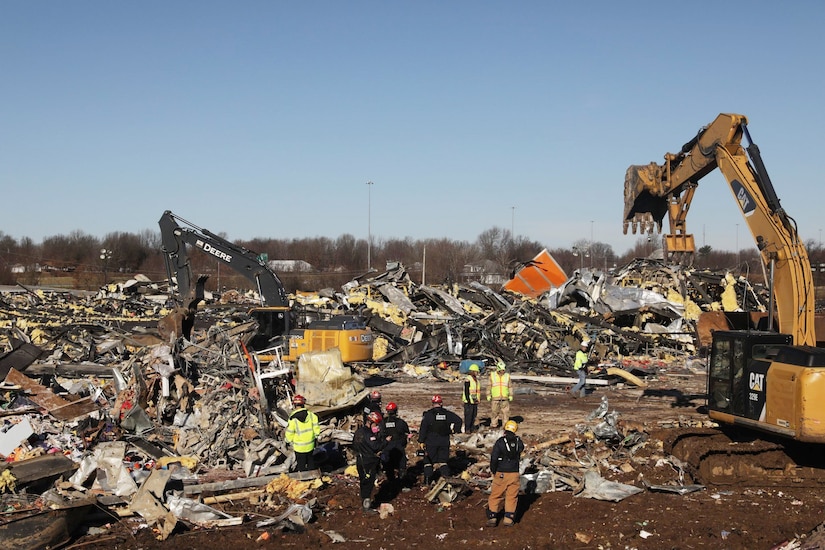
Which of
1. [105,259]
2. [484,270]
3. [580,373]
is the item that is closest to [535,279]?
[580,373]

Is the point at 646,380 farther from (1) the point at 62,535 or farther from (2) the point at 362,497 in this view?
(1) the point at 62,535

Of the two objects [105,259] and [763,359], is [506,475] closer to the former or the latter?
[763,359]

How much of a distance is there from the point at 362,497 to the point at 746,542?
184 inches

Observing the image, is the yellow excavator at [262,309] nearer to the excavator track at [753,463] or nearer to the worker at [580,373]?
the worker at [580,373]

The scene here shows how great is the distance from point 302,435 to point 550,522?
12.1 ft

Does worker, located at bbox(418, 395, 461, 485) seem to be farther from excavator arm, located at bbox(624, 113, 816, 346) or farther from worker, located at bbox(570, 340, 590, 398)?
worker, located at bbox(570, 340, 590, 398)

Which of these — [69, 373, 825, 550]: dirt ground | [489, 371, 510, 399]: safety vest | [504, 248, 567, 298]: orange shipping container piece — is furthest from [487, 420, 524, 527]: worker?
[504, 248, 567, 298]: orange shipping container piece

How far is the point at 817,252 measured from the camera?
276 feet

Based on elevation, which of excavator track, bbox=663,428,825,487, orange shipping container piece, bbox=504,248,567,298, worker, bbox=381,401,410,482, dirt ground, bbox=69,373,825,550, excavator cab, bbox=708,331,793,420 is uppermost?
orange shipping container piece, bbox=504,248,567,298

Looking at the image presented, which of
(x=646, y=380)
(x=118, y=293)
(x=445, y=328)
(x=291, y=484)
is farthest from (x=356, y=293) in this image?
(x=291, y=484)

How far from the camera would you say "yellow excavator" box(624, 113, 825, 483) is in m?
10.5

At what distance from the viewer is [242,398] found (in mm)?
13562

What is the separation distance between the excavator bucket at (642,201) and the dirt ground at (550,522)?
644 centimetres

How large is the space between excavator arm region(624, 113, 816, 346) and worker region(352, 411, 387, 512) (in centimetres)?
695
